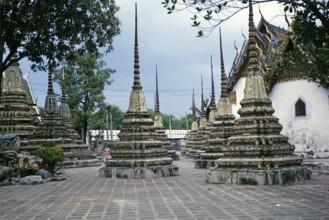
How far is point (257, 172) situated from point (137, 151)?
4792 millimetres

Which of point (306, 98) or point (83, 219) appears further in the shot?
point (306, 98)

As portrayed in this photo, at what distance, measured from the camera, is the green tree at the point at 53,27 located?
932 centimetres

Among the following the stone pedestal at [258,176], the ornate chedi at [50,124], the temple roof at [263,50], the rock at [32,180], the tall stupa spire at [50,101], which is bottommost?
the rock at [32,180]

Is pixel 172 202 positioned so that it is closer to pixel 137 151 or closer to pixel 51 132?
pixel 137 151

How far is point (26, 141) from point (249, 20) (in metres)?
12.2

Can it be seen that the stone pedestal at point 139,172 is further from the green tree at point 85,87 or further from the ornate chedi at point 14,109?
the green tree at point 85,87

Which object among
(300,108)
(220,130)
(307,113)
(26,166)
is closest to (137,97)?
(220,130)

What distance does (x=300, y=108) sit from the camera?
2294cm

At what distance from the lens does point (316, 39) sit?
17.7 feet

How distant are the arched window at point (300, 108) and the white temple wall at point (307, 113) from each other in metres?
0.17

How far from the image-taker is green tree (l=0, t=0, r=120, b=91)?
9320mm

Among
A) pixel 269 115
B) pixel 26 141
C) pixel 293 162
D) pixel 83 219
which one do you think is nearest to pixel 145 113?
pixel 269 115

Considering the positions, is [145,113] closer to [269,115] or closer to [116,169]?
[116,169]

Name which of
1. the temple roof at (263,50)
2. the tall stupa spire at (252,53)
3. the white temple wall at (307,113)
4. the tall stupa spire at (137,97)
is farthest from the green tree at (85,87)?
the tall stupa spire at (252,53)
